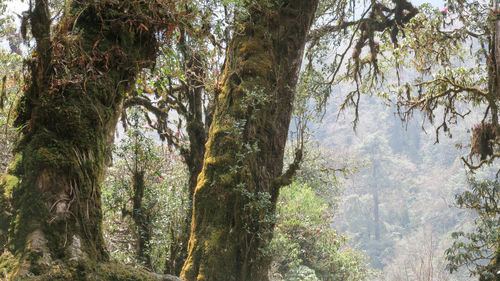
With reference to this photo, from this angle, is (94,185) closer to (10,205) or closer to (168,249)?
(10,205)

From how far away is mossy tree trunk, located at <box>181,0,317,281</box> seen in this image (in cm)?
421

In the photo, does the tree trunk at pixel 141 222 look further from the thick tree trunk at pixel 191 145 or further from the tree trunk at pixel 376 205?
the tree trunk at pixel 376 205

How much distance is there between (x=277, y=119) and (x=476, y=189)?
6477mm

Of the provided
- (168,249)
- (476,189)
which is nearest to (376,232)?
(476,189)

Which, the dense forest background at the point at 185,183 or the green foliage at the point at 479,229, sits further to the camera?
the green foliage at the point at 479,229

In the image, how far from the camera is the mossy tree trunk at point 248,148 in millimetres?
4215

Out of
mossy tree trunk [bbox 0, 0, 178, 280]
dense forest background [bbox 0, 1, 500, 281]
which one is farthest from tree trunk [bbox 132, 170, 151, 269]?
mossy tree trunk [bbox 0, 0, 178, 280]

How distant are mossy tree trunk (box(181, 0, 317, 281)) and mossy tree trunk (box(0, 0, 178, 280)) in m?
1.90

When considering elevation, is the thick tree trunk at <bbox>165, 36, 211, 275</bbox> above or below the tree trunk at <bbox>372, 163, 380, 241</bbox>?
below

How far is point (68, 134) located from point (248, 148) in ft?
7.94

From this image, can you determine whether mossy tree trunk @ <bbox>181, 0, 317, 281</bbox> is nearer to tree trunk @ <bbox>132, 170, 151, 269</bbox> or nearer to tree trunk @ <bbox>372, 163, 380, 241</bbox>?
tree trunk @ <bbox>132, 170, 151, 269</bbox>

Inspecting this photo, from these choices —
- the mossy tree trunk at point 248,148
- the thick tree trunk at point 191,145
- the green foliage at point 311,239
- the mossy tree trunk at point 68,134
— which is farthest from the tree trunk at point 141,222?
the green foliage at point 311,239

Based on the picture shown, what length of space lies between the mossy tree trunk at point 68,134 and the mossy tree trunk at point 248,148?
1900 millimetres

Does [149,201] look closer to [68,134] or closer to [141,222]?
[141,222]
